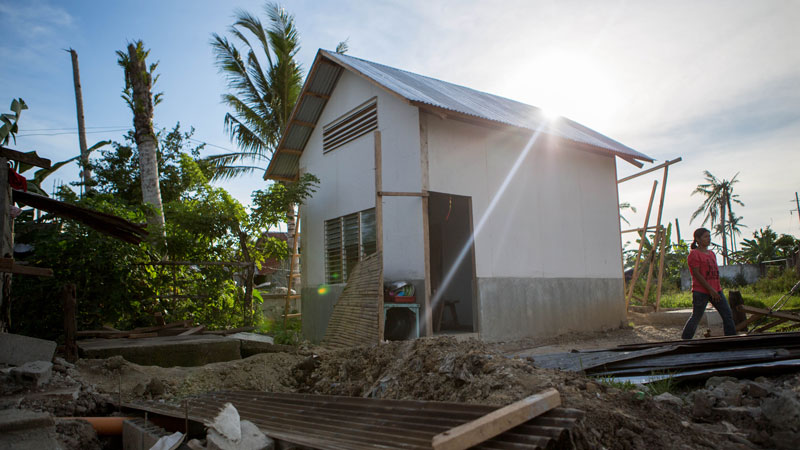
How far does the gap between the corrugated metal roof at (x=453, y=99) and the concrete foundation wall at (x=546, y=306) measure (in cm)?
298

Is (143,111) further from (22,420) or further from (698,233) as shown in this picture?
(698,233)

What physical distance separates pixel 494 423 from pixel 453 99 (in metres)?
8.64

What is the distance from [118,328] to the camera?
8.24 m

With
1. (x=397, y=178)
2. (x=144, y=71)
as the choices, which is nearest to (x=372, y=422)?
(x=397, y=178)

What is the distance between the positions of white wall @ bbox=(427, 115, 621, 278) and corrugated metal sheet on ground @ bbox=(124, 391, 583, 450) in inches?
227

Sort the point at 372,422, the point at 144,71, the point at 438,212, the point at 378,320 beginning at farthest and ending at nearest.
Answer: the point at 438,212 → the point at 144,71 → the point at 378,320 → the point at 372,422

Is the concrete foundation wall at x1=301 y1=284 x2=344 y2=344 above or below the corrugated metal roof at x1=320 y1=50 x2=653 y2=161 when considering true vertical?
below

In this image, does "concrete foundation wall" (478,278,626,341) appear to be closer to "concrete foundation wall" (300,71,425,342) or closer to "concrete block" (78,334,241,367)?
"concrete foundation wall" (300,71,425,342)

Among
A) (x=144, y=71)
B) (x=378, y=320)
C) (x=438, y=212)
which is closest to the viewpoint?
(x=378, y=320)

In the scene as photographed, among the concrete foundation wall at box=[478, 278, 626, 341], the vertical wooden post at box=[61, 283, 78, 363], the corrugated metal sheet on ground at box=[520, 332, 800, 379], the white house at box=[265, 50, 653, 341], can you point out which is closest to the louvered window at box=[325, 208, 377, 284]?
the white house at box=[265, 50, 653, 341]

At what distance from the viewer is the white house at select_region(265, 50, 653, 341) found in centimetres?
886

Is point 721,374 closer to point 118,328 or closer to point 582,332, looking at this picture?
point 582,332

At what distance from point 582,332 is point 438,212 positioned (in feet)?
14.5

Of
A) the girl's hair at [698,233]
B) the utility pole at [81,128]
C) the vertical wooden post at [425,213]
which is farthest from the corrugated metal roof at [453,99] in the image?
the utility pole at [81,128]
